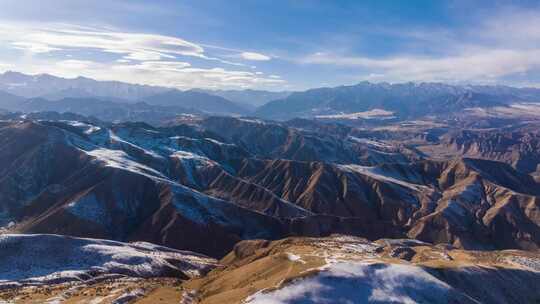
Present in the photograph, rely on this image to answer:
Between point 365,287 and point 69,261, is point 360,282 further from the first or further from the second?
point 69,261

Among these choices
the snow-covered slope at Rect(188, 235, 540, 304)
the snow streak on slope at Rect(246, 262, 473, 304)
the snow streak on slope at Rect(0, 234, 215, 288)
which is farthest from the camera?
the snow streak on slope at Rect(0, 234, 215, 288)

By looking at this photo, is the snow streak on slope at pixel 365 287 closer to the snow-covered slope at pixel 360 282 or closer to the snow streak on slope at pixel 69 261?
the snow-covered slope at pixel 360 282

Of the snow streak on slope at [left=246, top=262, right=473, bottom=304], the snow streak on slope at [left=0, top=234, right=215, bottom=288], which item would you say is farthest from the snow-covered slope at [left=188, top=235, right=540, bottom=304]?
the snow streak on slope at [left=0, top=234, right=215, bottom=288]

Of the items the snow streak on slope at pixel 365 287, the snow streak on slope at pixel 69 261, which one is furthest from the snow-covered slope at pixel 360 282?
the snow streak on slope at pixel 69 261

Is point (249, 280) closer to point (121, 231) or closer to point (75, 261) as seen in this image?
point (75, 261)

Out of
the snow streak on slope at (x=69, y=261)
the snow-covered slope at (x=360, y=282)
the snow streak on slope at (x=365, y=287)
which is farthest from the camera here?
the snow streak on slope at (x=69, y=261)

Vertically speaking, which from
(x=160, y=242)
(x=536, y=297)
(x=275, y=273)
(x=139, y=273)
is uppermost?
(x=275, y=273)

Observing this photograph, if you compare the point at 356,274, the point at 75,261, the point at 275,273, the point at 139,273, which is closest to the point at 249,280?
the point at 275,273

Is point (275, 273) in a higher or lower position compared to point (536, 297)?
higher

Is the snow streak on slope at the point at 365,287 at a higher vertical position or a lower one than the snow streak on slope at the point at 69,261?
higher

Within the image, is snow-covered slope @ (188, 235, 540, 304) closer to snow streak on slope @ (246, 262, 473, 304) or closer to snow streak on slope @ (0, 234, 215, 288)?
snow streak on slope @ (246, 262, 473, 304)

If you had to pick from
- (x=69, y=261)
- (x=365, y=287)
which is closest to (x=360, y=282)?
(x=365, y=287)
